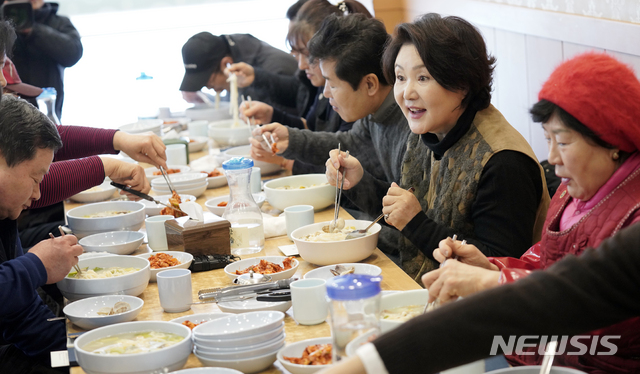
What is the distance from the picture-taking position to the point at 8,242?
2061 mm

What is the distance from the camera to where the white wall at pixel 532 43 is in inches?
104

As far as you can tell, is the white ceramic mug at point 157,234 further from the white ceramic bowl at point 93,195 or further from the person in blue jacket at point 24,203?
the white ceramic bowl at point 93,195

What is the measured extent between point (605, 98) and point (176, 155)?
2.52m

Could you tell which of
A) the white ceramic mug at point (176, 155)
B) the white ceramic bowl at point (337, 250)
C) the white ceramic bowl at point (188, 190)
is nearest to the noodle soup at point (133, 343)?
the white ceramic bowl at point (337, 250)

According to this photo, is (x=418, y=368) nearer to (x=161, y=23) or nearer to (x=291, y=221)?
(x=291, y=221)

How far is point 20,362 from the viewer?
6.47 ft

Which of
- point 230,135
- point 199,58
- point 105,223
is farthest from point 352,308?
point 199,58

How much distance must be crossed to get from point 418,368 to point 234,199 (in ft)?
4.32

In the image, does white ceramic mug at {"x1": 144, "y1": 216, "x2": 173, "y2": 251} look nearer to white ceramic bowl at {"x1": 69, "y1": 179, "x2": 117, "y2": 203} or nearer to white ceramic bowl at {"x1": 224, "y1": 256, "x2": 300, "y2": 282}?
white ceramic bowl at {"x1": 224, "y1": 256, "x2": 300, "y2": 282}

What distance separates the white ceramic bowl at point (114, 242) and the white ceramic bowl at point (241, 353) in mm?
892

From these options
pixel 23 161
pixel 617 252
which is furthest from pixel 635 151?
→ pixel 23 161

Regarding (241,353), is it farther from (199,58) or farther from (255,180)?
(199,58)

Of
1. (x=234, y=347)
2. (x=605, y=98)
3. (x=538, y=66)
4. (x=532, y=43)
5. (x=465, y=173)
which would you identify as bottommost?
(x=234, y=347)

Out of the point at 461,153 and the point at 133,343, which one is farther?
the point at 461,153
